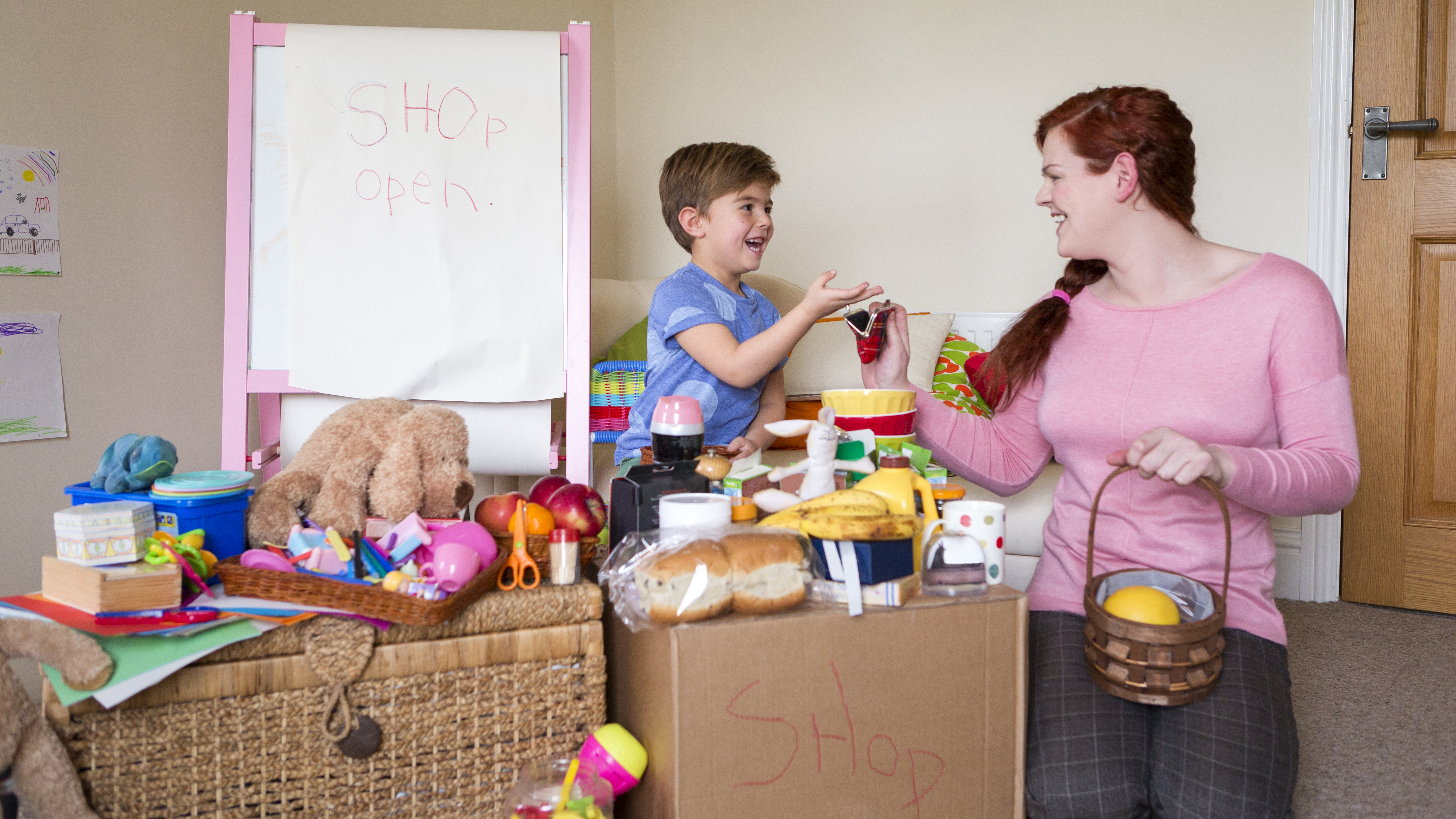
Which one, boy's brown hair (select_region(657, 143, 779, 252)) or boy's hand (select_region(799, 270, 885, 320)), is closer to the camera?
boy's hand (select_region(799, 270, 885, 320))

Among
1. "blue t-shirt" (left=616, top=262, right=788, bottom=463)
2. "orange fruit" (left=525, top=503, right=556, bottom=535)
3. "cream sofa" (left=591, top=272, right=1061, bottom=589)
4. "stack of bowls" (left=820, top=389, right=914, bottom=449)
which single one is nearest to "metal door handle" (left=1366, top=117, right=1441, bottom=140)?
"cream sofa" (left=591, top=272, right=1061, bottom=589)

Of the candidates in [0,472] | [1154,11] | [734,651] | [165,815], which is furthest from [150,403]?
[1154,11]

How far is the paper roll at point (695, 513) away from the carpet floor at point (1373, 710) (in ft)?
3.17

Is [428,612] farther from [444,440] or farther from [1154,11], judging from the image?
[1154,11]

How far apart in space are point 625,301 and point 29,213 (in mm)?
1166

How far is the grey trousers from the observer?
3.34 feet

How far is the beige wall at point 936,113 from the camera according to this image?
2303 mm

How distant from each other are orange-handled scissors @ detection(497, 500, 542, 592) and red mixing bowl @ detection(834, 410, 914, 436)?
1.36 feet

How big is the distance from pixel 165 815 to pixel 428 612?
319 mm

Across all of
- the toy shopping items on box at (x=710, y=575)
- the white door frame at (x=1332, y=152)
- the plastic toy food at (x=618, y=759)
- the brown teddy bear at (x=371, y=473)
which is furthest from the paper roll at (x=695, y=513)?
the white door frame at (x=1332, y=152)

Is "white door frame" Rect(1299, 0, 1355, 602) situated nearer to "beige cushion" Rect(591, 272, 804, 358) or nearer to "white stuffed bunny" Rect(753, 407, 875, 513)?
"beige cushion" Rect(591, 272, 804, 358)

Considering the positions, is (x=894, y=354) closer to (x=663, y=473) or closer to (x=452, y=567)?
(x=663, y=473)

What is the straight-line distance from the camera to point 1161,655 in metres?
0.96

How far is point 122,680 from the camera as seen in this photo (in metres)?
0.83
